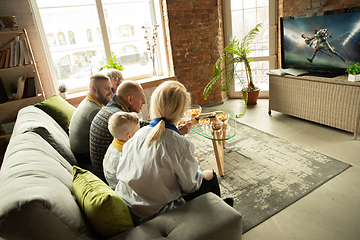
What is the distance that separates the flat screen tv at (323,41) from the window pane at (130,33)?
2418 mm

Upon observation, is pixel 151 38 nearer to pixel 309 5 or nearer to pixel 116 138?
pixel 309 5

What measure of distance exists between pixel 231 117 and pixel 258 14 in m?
2.65

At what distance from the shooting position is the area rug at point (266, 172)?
1.91 meters

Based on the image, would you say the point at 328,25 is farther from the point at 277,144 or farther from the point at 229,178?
the point at 229,178

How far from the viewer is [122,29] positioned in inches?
162

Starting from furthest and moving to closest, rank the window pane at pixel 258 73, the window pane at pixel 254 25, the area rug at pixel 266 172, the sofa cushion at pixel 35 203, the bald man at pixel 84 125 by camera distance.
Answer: the window pane at pixel 258 73 < the window pane at pixel 254 25 < the bald man at pixel 84 125 < the area rug at pixel 266 172 < the sofa cushion at pixel 35 203

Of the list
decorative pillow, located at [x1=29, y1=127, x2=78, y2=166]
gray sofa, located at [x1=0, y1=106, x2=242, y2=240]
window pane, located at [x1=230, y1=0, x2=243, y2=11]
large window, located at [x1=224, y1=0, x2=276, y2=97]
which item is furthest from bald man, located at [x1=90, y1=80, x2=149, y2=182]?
window pane, located at [x1=230, y1=0, x2=243, y2=11]

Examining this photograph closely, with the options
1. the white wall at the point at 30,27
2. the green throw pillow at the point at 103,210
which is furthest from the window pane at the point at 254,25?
the green throw pillow at the point at 103,210

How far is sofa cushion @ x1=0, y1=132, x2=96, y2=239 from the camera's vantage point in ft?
2.45

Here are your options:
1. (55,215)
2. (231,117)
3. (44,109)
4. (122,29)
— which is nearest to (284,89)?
(231,117)

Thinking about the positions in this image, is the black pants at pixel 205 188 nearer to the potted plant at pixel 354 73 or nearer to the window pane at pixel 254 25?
the potted plant at pixel 354 73

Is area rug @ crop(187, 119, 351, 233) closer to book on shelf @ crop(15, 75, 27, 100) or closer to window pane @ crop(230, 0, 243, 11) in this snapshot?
book on shelf @ crop(15, 75, 27, 100)

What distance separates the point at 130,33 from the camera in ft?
13.8

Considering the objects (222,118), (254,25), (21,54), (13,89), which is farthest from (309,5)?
(13,89)
